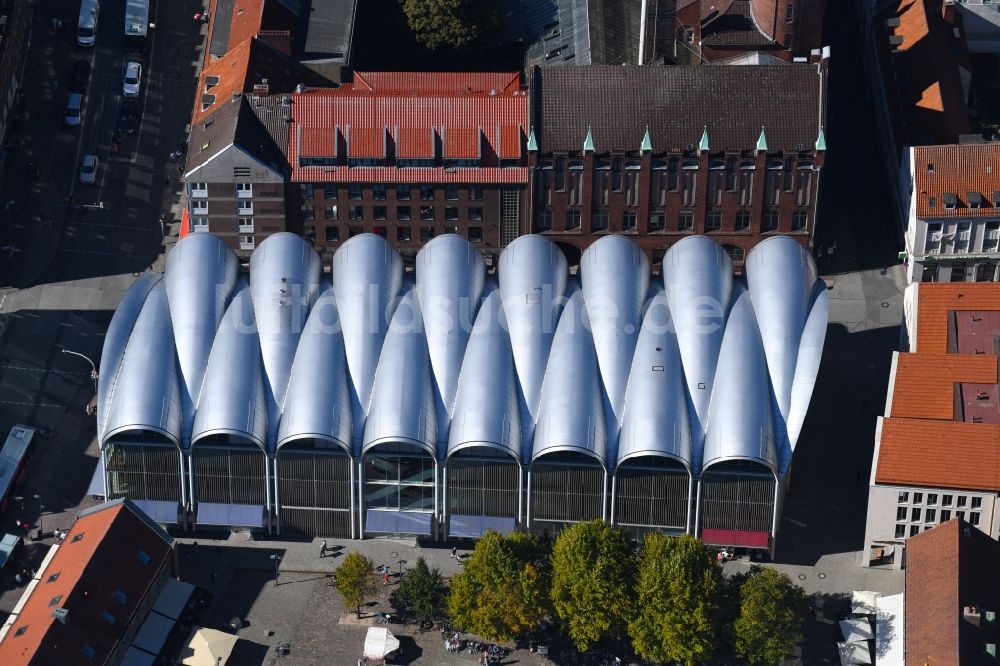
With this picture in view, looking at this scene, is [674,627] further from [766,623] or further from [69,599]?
[69,599]

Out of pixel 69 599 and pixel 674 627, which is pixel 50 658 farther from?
pixel 674 627

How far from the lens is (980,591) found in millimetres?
199375

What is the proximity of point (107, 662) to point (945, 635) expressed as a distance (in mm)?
78041

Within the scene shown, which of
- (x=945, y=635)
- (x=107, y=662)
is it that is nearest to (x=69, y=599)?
(x=107, y=662)

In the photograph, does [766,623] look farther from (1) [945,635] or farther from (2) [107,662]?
(2) [107,662]

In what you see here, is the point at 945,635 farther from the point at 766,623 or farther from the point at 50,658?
the point at 50,658

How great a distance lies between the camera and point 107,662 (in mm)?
198625

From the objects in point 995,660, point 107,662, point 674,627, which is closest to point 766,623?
point 674,627

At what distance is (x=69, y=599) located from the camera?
200 metres

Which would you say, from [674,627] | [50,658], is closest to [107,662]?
[50,658]

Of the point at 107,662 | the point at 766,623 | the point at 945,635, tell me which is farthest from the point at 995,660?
the point at 107,662

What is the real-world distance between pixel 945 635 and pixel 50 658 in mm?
82389

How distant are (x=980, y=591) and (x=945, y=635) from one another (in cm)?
677

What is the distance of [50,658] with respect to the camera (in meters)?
194
